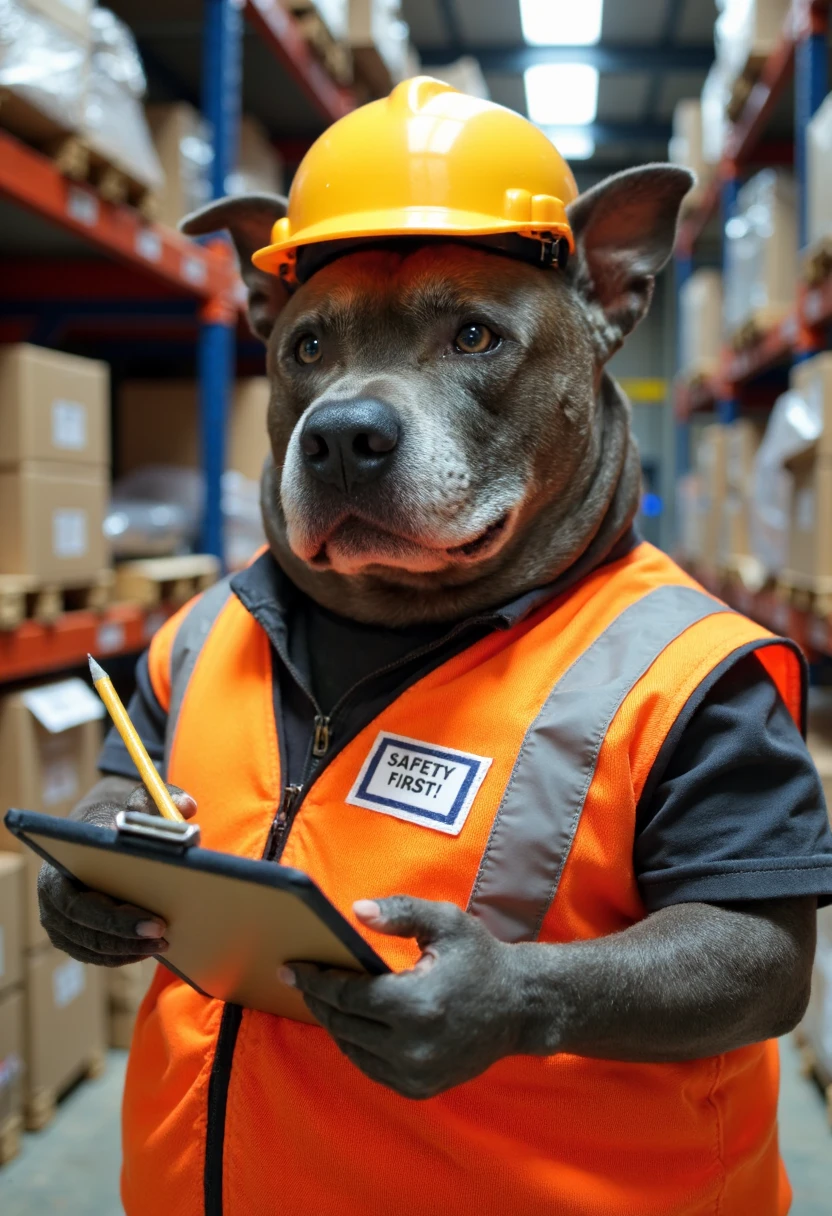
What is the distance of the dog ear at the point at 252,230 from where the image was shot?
1.78 m

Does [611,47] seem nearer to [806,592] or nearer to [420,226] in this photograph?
[806,592]

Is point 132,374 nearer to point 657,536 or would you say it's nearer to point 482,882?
point 482,882

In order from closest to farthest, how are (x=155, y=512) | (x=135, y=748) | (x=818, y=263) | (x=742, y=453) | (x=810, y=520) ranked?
1. (x=135, y=748)
2. (x=810, y=520)
3. (x=818, y=263)
4. (x=155, y=512)
5. (x=742, y=453)

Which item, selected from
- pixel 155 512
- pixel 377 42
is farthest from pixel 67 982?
pixel 377 42

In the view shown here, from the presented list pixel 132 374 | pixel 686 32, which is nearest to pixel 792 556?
pixel 132 374

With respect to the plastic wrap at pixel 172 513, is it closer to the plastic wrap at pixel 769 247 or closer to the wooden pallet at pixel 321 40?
the wooden pallet at pixel 321 40

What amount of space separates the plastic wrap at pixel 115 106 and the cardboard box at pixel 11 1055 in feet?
8.11

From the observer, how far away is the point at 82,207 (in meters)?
3.11

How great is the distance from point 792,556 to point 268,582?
2.77 m

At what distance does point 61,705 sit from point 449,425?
207 centimetres

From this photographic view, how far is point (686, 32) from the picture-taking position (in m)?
9.27

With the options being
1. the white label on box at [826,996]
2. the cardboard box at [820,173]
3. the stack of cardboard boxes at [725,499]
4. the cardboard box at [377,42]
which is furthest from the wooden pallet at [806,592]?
the cardboard box at [377,42]

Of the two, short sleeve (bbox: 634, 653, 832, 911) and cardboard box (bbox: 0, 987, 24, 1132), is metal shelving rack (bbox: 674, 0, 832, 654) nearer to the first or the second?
short sleeve (bbox: 634, 653, 832, 911)

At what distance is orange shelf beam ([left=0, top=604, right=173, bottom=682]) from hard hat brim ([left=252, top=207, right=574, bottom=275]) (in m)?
1.79
